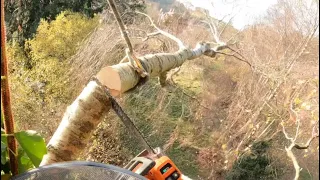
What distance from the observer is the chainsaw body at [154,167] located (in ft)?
4.52

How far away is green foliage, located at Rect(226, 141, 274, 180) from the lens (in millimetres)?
5734

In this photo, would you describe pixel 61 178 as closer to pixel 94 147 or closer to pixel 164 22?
pixel 94 147

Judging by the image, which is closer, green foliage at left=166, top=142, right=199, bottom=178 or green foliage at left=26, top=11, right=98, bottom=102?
green foliage at left=26, top=11, right=98, bottom=102

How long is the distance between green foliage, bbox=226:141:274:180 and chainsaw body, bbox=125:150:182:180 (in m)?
4.42

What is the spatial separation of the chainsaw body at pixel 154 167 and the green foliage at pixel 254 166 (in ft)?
14.5

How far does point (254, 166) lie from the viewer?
577 cm

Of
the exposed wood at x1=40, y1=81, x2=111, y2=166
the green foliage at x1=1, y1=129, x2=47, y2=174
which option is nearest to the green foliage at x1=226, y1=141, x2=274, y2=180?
the exposed wood at x1=40, y1=81, x2=111, y2=166

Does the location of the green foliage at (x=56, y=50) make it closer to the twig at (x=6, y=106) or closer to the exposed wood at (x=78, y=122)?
the exposed wood at (x=78, y=122)

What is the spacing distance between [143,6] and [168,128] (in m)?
2.60

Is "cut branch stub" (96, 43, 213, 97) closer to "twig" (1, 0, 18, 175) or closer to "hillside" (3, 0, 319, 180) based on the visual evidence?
"twig" (1, 0, 18, 175)

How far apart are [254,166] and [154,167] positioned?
4645 mm

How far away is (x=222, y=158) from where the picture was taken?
619 cm

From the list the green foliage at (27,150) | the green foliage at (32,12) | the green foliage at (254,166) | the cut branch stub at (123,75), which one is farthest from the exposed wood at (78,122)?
the green foliage at (32,12)

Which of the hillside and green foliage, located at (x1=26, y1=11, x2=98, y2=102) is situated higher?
green foliage, located at (x1=26, y1=11, x2=98, y2=102)
